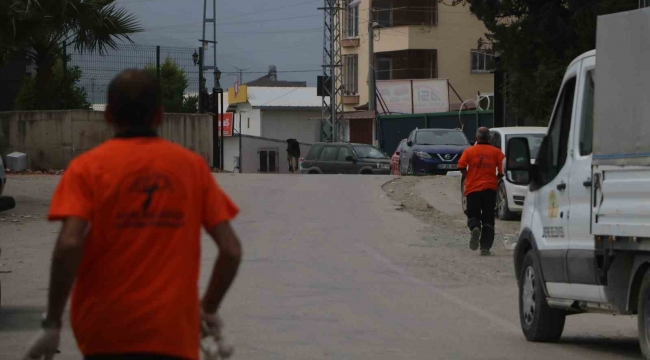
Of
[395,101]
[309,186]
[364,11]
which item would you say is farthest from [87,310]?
[364,11]

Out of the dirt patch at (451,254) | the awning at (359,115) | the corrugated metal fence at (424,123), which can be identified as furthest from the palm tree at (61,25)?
the awning at (359,115)

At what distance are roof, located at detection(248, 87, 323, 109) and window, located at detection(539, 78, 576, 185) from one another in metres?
76.4

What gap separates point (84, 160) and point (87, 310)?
20.2 inches

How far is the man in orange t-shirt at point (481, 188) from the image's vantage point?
1694 centimetres

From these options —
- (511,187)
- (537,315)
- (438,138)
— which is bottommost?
(537,315)

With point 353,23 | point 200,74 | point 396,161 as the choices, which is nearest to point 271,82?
point 353,23

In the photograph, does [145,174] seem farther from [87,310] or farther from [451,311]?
[451,311]

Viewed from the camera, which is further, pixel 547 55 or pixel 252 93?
pixel 252 93

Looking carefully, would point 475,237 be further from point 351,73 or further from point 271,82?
point 271,82

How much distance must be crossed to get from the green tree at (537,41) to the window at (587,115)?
14543mm

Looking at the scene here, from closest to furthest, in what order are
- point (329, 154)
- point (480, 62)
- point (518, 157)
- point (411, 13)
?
point (518, 157), point (329, 154), point (411, 13), point (480, 62)

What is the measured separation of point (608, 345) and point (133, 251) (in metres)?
6.43

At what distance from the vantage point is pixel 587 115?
904cm

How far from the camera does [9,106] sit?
37.2 meters
